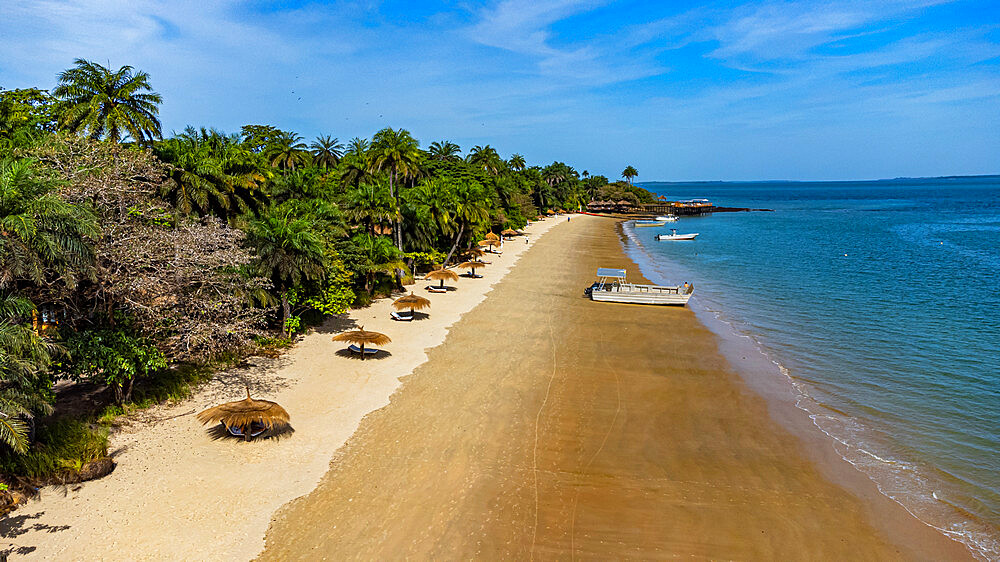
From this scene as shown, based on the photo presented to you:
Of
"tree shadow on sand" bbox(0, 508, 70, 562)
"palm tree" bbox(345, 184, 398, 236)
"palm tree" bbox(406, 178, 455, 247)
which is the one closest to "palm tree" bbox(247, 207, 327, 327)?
"palm tree" bbox(345, 184, 398, 236)

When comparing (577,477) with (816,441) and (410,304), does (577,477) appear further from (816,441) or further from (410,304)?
(410,304)

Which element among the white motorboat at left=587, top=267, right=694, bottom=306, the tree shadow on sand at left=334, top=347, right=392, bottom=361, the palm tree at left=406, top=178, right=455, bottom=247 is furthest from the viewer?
the palm tree at left=406, top=178, right=455, bottom=247

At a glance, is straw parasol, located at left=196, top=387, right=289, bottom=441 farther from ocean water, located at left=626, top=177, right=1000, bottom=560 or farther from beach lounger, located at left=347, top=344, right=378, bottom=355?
ocean water, located at left=626, top=177, right=1000, bottom=560

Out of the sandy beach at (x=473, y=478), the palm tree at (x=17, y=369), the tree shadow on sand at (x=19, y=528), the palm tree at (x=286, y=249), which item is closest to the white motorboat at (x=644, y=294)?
the sandy beach at (x=473, y=478)

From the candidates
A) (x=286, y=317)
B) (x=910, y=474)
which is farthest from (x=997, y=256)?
(x=286, y=317)

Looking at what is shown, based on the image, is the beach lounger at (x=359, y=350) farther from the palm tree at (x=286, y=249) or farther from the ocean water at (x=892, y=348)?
the ocean water at (x=892, y=348)
